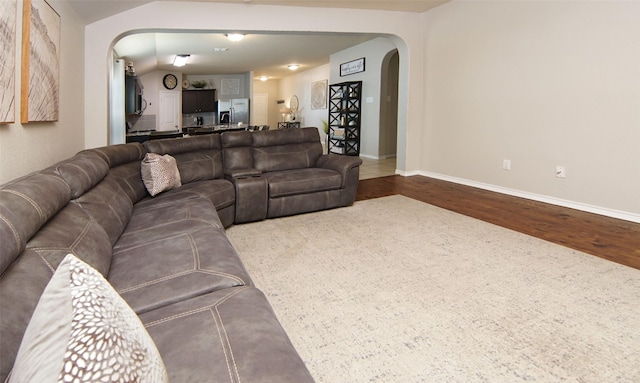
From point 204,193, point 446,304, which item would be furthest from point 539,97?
point 204,193

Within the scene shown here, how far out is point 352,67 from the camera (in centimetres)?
893

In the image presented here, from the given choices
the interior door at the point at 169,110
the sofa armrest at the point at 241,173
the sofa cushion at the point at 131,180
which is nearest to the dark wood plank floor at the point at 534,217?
the sofa armrest at the point at 241,173

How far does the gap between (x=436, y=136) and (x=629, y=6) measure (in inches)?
111

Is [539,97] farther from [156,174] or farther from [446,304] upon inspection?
[156,174]

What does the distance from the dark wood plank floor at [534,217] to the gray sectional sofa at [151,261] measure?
2.58 meters

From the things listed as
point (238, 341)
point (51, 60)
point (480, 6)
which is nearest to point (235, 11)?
point (51, 60)

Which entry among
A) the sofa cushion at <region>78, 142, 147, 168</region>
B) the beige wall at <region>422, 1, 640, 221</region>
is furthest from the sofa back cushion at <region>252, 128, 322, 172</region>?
the beige wall at <region>422, 1, 640, 221</region>

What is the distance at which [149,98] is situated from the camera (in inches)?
455

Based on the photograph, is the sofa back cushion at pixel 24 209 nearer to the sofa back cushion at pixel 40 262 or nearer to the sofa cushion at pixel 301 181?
the sofa back cushion at pixel 40 262

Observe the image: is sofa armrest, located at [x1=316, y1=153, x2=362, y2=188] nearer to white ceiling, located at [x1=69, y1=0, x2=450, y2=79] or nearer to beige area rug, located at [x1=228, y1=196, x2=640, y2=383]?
beige area rug, located at [x1=228, y1=196, x2=640, y2=383]

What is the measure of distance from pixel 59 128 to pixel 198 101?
10.4m

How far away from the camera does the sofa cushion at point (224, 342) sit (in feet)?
3.07

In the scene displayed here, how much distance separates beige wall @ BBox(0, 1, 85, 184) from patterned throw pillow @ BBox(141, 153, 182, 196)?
650mm

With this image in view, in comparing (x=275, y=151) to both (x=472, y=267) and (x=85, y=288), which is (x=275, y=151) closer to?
(x=472, y=267)
